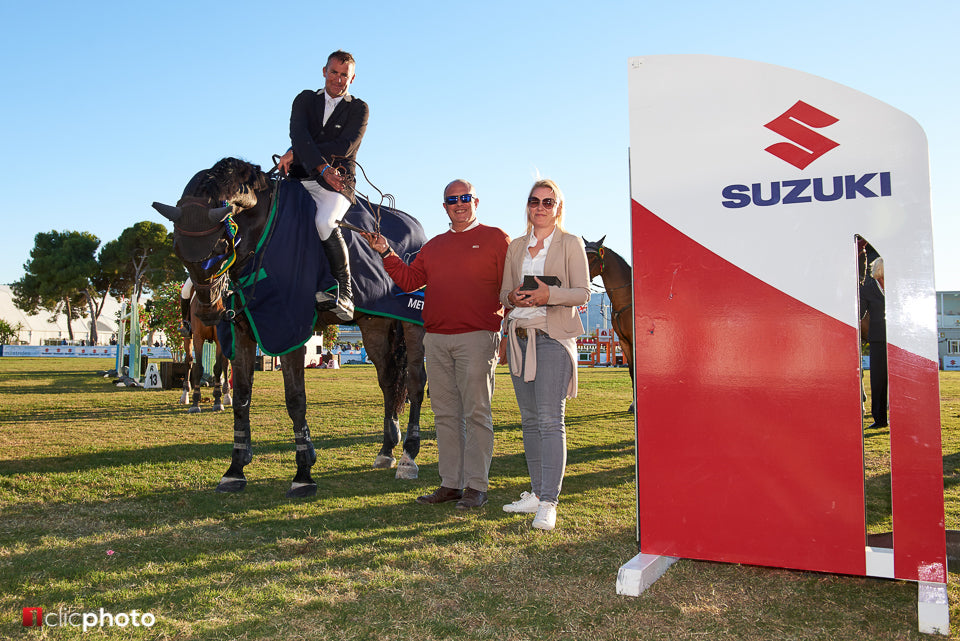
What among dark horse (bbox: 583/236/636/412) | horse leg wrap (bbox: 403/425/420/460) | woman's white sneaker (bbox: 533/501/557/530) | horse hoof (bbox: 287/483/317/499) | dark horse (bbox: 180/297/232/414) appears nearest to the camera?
woman's white sneaker (bbox: 533/501/557/530)

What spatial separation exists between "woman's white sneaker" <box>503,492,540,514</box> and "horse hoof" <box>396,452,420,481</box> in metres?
1.27

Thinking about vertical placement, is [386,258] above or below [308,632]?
above

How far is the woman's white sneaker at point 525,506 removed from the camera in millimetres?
3854

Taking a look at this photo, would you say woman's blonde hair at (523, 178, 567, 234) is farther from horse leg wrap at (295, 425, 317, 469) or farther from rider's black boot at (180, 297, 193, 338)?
rider's black boot at (180, 297, 193, 338)

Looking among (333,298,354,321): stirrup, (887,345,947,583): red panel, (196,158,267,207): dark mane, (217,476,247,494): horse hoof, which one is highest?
(196,158,267,207): dark mane

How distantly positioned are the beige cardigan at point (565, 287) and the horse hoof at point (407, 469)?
1.67 meters

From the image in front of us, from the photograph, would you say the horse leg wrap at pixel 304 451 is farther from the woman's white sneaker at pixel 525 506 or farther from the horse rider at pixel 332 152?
the woman's white sneaker at pixel 525 506

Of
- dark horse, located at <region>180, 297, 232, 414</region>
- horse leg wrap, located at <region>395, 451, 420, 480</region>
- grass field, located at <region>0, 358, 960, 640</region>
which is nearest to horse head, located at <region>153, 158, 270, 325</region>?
grass field, located at <region>0, 358, 960, 640</region>

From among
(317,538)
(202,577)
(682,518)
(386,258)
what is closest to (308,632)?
(202,577)

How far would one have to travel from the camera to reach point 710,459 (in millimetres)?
2656

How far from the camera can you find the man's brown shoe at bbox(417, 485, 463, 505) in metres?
4.14

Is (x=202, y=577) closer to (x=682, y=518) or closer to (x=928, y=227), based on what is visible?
(x=682, y=518)

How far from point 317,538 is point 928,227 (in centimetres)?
302

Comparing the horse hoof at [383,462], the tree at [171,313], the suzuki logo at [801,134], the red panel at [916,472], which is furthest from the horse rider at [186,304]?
the red panel at [916,472]
